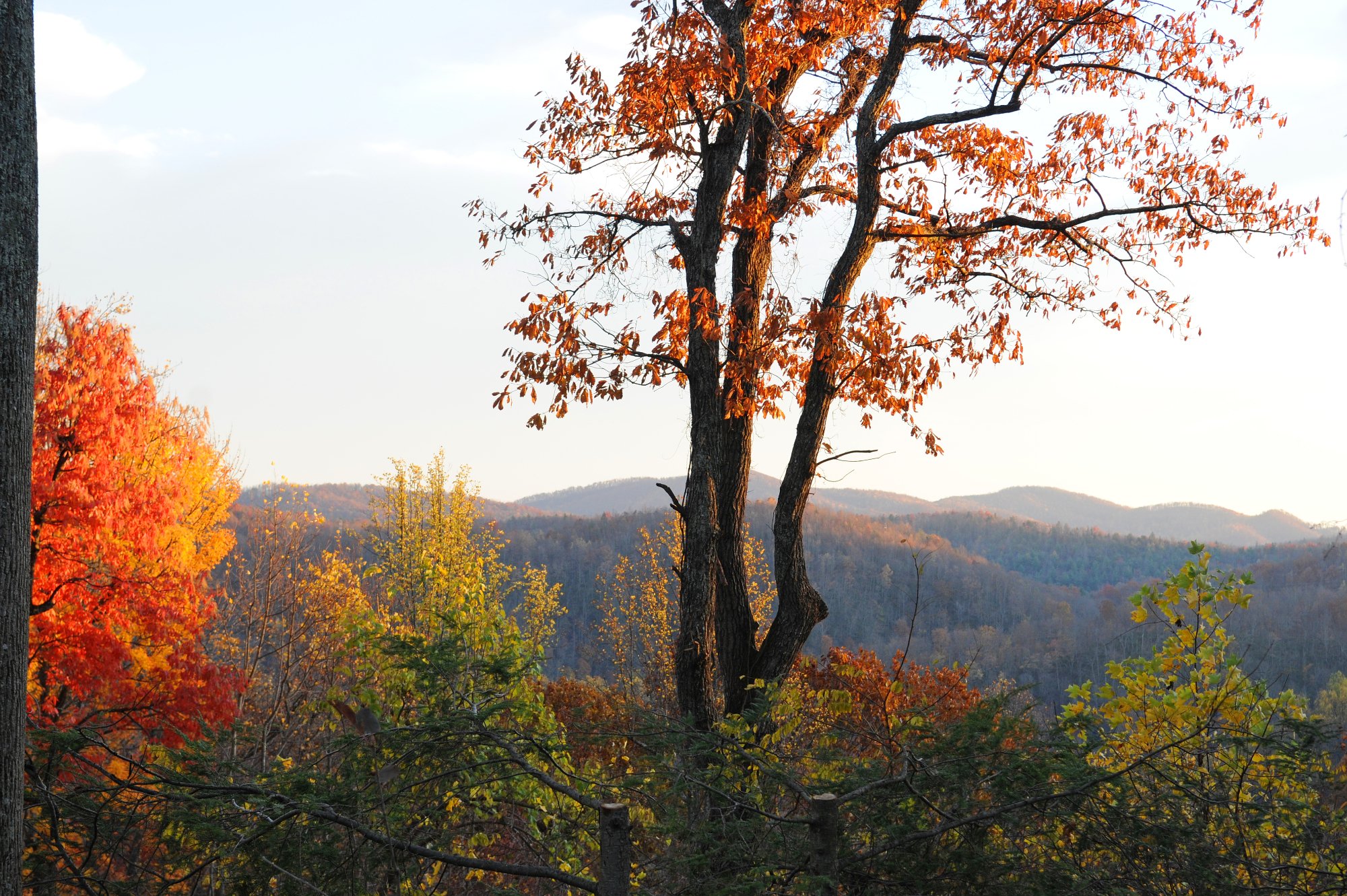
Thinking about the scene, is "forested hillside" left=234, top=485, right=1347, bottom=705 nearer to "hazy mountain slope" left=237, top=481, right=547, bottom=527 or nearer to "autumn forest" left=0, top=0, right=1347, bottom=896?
"hazy mountain slope" left=237, top=481, right=547, bottom=527

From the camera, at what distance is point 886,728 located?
3.46 metres

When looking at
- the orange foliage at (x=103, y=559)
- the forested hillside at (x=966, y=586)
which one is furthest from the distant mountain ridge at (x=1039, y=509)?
the orange foliage at (x=103, y=559)

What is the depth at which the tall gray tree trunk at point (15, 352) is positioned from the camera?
9.98 ft

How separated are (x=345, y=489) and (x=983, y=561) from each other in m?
56.4

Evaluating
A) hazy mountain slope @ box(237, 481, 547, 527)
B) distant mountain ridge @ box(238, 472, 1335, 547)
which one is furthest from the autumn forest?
distant mountain ridge @ box(238, 472, 1335, 547)

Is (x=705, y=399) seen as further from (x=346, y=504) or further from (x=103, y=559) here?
(x=346, y=504)

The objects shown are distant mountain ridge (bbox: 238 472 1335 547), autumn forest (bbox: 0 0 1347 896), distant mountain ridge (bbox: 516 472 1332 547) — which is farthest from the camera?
distant mountain ridge (bbox: 516 472 1332 547)

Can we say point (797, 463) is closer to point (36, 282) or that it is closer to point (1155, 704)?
point (1155, 704)

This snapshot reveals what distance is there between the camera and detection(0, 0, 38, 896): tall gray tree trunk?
3041 millimetres

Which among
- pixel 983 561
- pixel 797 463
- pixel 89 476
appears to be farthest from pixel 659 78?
pixel 983 561

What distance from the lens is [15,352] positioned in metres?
3.10

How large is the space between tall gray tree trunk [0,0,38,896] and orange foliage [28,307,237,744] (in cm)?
586

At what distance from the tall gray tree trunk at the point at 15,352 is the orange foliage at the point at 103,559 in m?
5.86

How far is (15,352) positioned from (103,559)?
9.09 m
